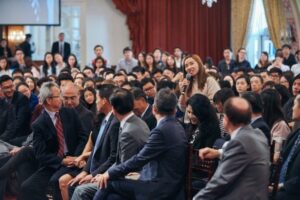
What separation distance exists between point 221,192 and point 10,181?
331 centimetres

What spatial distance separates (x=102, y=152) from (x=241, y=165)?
5.65 feet

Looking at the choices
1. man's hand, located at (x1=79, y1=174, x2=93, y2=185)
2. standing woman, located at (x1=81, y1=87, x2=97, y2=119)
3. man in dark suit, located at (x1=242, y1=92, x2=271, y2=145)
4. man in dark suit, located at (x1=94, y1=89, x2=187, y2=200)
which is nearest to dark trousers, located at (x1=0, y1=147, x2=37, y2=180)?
man's hand, located at (x1=79, y1=174, x2=93, y2=185)

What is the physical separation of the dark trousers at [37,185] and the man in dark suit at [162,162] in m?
1.15

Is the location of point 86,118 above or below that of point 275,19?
below

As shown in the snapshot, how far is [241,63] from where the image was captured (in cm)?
1174

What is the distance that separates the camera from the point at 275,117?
5.23m

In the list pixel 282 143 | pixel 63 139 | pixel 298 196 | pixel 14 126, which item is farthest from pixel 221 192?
pixel 14 126

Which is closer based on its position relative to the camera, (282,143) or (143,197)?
(143,197)

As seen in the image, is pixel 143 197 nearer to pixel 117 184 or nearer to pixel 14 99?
pixel 117 184

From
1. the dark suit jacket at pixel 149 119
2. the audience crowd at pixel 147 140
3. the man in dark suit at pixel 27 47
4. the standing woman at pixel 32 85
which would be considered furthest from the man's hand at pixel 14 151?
the man in dark suit at pixel 27 47

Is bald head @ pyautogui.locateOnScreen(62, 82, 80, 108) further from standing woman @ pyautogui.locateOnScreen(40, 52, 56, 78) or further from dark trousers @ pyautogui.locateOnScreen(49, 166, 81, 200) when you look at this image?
standing woman @ pyautogui.locateOnScreen(40, 52, 56, 78)

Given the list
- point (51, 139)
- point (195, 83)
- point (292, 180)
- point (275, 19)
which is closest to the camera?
point (292, 180)

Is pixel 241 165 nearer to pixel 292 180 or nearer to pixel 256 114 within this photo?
pixel 292 180

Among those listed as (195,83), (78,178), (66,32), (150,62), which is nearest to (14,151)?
(78,178)
